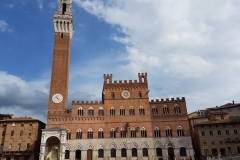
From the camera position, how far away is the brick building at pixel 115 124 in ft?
134

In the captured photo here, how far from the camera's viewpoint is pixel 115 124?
43188mm

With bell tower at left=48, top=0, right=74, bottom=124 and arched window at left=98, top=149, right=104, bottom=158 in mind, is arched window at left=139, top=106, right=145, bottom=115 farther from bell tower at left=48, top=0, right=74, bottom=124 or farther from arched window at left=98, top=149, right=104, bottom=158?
bell tower at left=48, top=0, right=74, bottom=124

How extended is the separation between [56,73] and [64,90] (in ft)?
14.4

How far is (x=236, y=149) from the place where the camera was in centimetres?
4094

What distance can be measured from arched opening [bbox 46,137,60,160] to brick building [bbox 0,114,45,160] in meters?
3.31

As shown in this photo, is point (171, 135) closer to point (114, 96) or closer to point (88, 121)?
point (114, 96)

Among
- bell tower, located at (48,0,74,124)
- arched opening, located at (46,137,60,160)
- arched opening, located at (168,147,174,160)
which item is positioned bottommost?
arched opening, located at (168,147,174,160)

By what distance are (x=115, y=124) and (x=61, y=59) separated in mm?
18697

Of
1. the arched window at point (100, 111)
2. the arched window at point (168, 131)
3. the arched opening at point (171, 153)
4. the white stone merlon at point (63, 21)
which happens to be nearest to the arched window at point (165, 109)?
the arched window at point (168, 131)

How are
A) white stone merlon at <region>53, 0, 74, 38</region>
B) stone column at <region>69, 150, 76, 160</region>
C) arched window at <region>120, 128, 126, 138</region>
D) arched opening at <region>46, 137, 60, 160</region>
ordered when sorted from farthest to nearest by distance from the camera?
white stone merlon at <region>53, 0, 74, 38</region> < arched window at <region>120, 128, 126, 138</region> < arched opening at <region>46, 137, 60, 160</region> < stone column at <region>69, 150, 76, 160</region>

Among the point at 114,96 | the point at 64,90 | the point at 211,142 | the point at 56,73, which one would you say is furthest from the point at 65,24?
the point at 211,142

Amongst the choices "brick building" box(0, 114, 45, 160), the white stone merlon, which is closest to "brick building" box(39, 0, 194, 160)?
"brick building" box(0, 114, 45, 160)

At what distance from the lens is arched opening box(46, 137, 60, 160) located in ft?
133

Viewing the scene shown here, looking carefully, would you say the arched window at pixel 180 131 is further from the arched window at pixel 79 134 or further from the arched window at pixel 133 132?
A: the arched window at pixel 79 134
